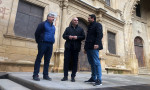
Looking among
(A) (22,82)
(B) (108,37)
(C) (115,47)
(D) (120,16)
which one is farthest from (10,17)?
(D) (120,16)

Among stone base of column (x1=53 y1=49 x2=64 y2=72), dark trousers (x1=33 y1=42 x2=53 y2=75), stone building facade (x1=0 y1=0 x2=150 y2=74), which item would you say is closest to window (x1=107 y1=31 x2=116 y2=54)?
stone building facade (x1=0 y1=0 x2=150 y2=74)

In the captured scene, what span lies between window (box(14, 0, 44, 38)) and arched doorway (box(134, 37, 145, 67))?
11666mm

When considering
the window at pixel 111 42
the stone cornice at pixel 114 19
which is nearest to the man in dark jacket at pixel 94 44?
the window at pixel 111 42

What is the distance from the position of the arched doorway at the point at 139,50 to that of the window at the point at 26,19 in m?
11.7

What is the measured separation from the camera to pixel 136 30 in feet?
46.1

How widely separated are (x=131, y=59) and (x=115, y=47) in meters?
1.91

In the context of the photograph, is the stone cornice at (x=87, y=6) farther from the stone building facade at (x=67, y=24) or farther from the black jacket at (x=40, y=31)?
the black jacket at (x=40, y=31)

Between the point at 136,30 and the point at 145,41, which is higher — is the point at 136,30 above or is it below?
above

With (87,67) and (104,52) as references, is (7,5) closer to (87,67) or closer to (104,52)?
(87,67)

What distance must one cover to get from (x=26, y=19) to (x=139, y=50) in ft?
42.3

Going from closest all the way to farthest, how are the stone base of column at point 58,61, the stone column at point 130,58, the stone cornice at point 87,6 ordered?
the stone base of column at point 58,61
the stone cornice at point 87,6
the stone column at point 130,58

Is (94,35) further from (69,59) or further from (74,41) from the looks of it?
(69,59)

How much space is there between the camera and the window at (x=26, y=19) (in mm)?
6027

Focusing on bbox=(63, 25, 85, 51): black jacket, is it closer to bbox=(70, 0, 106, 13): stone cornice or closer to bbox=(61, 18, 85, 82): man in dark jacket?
bbox=(61, 18, 85, 82): man in dark jacket
